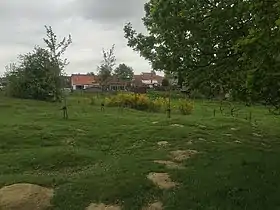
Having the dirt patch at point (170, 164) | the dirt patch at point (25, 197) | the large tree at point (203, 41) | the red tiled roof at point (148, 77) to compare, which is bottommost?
the dirt patch at point (25, 197)

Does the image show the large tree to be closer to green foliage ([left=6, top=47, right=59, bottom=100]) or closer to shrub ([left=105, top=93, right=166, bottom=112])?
shrub ([left=105, top=93, right=166, bottom=112])

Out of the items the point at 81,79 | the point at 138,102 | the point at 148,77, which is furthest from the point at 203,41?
the point at 148,77

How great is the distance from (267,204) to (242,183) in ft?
4.66

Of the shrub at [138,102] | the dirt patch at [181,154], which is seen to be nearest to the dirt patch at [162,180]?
the dirt patch at [181,154]

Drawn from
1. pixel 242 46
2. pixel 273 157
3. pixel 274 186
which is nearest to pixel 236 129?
pixel 273 157

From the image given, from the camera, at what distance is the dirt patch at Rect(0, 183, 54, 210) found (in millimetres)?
10461

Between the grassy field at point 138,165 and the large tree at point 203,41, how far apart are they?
2.34m

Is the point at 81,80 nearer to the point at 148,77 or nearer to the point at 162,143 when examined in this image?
the point at 148,77

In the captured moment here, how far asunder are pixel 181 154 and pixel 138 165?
2535mm

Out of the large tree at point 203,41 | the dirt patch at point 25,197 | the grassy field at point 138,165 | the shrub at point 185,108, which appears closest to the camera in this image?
the dirt patch at point 25,197

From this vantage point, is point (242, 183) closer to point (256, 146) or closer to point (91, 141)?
point (256, 146)

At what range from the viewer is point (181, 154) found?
15.8 meters

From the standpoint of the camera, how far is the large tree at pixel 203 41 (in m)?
13.2

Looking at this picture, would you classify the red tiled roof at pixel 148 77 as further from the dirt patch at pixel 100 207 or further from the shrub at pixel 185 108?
the dirt patch at pixel 100 207
